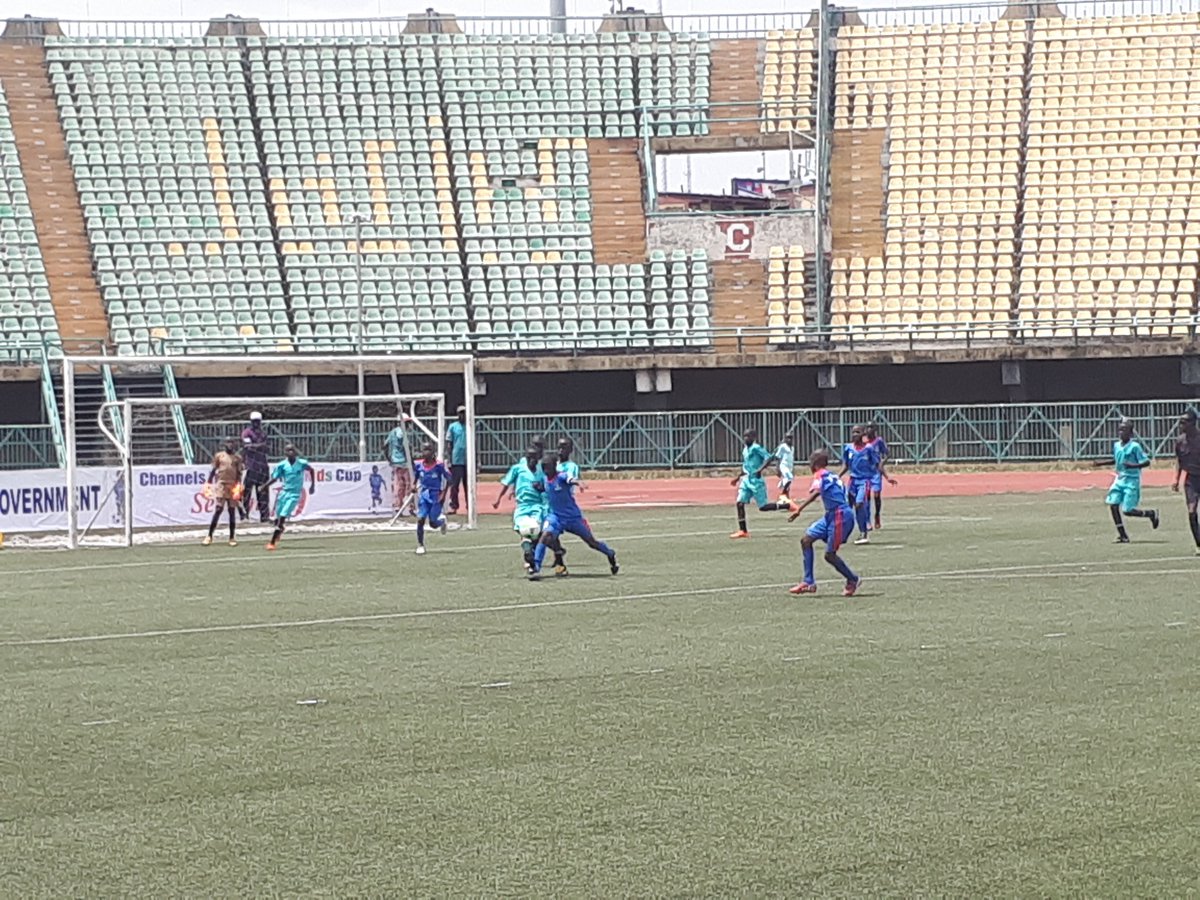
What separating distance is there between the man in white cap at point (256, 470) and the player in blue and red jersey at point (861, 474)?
30.6 ft

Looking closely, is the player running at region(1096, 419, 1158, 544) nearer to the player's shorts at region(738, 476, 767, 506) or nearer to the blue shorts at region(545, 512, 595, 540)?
the player's shorts at region(738, 476, 767, 506)

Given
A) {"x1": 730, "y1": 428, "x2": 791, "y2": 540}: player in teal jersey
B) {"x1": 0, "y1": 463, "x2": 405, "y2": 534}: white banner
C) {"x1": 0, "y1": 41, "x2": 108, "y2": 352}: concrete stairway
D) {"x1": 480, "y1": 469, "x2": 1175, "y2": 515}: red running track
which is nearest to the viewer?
{"x1": 730, "y1": 428, "x2": 791, "y2": 540}: player in teal jersey

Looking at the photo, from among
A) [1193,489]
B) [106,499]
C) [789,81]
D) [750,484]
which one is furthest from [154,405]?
[789,81]

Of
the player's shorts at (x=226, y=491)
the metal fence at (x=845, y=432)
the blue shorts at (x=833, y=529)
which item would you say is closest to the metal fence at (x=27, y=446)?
the metal fence at (x=845, y=432)

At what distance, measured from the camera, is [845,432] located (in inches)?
1731

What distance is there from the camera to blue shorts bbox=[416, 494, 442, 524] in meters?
25.3

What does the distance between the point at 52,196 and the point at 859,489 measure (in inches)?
1127

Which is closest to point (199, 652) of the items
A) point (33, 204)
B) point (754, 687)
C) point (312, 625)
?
point (312, 625)

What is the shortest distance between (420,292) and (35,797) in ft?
126

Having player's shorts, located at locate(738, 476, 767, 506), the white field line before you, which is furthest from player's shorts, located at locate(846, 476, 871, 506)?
the white field line

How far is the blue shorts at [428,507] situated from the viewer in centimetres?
2534

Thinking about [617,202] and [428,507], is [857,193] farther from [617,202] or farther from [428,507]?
[428,507]

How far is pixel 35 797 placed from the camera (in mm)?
9164

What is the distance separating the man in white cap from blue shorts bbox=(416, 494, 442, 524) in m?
4.51
